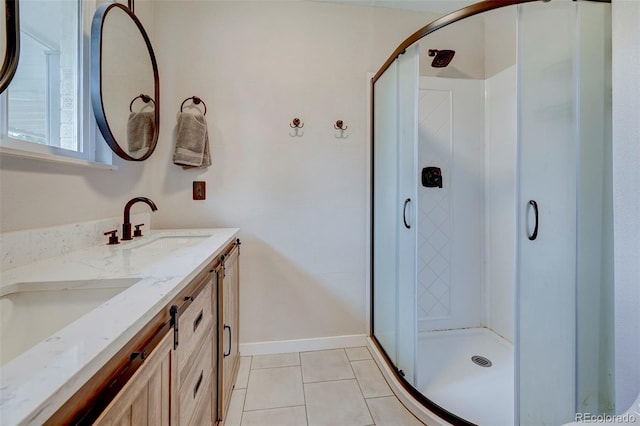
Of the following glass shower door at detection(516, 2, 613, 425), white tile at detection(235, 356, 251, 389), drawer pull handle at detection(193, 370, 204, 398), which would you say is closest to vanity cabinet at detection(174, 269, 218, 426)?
drawer pull handle at detection(193, 370, 204, 398)

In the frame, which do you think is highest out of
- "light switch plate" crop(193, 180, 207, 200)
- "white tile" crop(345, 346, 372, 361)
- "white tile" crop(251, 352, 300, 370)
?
"light switch plate" crop(193, 180, 207, 200)

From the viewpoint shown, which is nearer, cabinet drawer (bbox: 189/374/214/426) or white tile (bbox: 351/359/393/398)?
cabinet drawer (bbox: 189/374/214/426)

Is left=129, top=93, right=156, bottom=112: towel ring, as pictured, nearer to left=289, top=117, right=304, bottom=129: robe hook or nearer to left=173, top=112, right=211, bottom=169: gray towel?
left=173, top=112, right=211, bottom=169: gray towel

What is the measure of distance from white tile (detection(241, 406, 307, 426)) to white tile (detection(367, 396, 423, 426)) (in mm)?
386

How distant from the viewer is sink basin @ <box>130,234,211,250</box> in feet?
4.06

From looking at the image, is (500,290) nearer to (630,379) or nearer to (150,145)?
(630,379)

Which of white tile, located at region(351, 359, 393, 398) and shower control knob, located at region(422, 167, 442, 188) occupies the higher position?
shower control knob, located at region(422, 167, 442, 188)

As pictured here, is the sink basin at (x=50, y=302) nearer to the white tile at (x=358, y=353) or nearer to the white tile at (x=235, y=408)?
the white tile at (x=235, y=408)

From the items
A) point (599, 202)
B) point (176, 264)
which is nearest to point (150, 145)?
point (176, 264)

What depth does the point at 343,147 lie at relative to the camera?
6.59 ft

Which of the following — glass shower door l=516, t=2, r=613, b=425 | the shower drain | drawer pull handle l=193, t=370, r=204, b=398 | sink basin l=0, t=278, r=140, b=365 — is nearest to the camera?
sink basin l=0, t=278, r=140, b=365

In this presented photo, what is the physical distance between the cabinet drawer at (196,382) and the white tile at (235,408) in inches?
15.9

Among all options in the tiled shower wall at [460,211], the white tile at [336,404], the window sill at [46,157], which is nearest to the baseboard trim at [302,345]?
the white tile at [336,404]

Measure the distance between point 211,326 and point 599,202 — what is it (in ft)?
5.55
